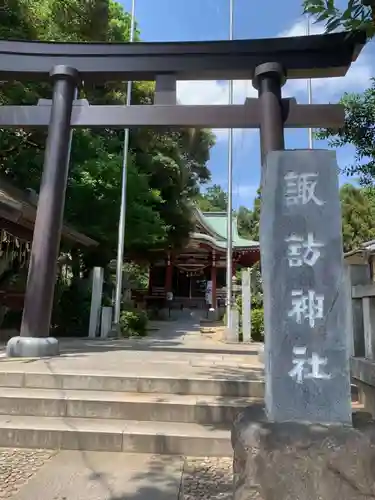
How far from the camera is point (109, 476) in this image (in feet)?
10.3

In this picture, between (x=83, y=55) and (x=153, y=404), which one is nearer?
(x=153, y=404)

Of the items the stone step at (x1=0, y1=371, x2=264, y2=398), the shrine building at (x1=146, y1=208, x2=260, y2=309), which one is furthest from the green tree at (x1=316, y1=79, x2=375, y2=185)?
the shrine building at (x1=146, y1=208, x2=260, y2=309)

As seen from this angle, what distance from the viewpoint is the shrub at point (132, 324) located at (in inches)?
523

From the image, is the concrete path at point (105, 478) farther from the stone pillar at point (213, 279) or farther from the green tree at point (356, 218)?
the green tree at point (356, 218)

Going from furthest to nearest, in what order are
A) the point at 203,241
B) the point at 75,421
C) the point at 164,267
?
the point at 164,267 → the point at 203,241 → the point at 75,421

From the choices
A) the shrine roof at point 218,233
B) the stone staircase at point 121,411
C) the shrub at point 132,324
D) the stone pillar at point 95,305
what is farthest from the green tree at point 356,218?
the stone staircase at point 121,411

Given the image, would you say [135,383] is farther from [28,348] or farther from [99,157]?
[99,157]

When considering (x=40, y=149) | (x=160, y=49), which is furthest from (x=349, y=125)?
(x=40, y=149)

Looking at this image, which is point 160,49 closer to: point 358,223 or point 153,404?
point 153,404

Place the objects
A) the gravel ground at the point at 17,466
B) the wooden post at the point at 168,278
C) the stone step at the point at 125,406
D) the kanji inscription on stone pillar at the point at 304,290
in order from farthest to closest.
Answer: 1. the wooden post at the point at 168,278
2. the stone step at the point at 125,406
3. the gravel ground at the point at 17,466
4. the kanji inscription on stone pillar at the point at 304,290

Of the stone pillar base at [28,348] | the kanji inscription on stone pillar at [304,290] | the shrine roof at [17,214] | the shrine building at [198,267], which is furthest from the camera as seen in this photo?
the shrine building at [198,267]

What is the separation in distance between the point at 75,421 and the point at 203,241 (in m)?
19.0

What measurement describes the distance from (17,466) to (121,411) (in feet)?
3.59

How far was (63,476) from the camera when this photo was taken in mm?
3098
